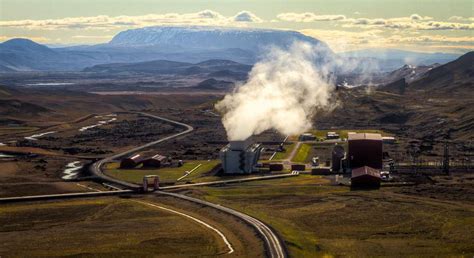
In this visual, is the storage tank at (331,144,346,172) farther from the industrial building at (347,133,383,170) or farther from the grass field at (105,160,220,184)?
the grass field at (105,160,220,184)

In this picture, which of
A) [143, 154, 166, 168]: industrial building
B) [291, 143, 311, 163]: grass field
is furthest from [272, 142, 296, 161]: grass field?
[143, 154, 166, 168]: industrial building

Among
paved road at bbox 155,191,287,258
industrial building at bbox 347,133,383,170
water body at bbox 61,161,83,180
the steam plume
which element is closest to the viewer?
paved road at bbox 155,191,287,258

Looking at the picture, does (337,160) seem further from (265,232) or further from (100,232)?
(100,232)

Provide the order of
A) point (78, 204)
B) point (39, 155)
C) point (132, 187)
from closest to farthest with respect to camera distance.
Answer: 1. point (78, 204)
2. point (132, 187)
3. point (39, 155)

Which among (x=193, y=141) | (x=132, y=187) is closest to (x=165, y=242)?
(x=132, y=187)

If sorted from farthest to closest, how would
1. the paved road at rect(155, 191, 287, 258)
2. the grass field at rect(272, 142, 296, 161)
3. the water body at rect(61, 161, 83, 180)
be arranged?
the grass field at rect(272, 142, 296, 161)
the water body at rect(61, 161, 83, 180)
the paved road at rect(155, 191, 287, 258)

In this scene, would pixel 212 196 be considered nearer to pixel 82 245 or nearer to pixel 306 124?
pixel 82 245

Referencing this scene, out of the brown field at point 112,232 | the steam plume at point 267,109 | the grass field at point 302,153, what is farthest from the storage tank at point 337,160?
the brown field at point 112,232
